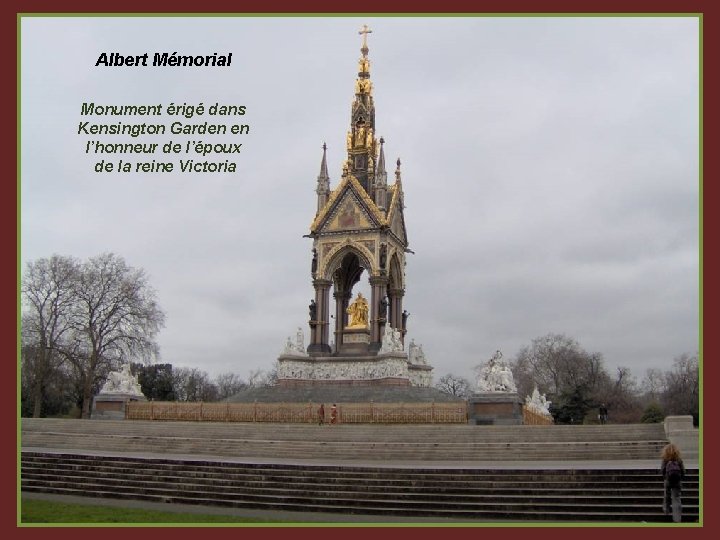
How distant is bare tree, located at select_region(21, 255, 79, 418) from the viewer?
1670 inches

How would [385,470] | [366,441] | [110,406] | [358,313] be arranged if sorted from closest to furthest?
[385,470] → [366,441] → [110,406] → [358,313]

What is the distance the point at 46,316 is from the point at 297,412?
68.7ft

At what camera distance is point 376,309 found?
132 feet

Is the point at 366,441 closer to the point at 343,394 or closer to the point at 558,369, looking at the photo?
the point at 343,394

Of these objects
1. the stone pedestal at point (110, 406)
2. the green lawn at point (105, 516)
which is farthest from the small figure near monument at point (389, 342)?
the green lawn at point (105, 516)

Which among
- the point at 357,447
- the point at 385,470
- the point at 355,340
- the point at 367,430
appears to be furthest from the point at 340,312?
the point at 385,470

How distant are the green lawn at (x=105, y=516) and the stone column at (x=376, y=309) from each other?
25600 mm

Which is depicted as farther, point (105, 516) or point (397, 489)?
point (397, 489)

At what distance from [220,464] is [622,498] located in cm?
857

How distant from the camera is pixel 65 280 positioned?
143 feet

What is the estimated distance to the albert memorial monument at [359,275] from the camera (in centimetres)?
3919

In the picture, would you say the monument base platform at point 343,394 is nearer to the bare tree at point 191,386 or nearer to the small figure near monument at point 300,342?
the small figure near monument at point 300,342

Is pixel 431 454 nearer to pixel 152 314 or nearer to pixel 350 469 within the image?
pixel 350 469


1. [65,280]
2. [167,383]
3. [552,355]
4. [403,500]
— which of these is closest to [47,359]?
[65,280]
